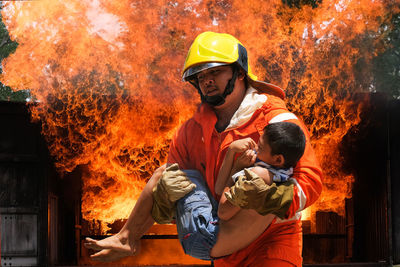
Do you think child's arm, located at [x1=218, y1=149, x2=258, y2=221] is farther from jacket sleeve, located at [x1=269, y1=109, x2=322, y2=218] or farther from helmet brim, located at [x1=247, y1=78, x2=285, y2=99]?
helmet brim, located at [x1=247, y1=78, x2=285, y2=99]

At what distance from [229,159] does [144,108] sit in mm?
6464

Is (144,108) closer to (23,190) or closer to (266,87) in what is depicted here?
(23,190)

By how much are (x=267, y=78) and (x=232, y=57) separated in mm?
6806

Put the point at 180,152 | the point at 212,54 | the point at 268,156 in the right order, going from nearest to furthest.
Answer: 1. the point at 268,156
2. the point at 212,54
3. the point at 180,152

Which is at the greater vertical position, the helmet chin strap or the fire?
the fire

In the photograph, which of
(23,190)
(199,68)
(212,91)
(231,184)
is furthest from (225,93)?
(23,190)

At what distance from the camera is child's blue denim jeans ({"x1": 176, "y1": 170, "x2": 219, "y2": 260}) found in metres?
3.04

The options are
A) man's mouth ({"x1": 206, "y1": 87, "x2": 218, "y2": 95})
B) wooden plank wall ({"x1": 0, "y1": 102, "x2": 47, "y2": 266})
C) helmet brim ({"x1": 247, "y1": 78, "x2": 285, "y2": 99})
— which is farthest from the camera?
wooden plank wall ({"x1": 0, "y1": 102, "x2": 47, "y2": 266})

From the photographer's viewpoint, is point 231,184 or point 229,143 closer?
point 231,184

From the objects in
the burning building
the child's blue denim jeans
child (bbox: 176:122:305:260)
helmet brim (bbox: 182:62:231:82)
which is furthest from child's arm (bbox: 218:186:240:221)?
the burning building

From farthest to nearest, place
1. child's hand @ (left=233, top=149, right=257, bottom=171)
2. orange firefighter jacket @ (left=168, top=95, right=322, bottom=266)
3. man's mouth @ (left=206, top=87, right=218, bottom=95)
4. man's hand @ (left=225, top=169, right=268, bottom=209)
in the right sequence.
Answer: man's mouth @ (left=206, top=87, right=218, bottom=95) → orange firefighter jacket @ (left=168, top=95, right=322, bottom=266) → child's hand @ (left=233, top=149, right=257, bottom=171) → man's hand @ (left=225, top=169, right=268, bottom=209)

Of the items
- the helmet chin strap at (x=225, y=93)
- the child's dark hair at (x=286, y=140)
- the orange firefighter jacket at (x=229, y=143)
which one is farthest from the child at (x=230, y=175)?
the helmet chin strap at (x=225, y=93)

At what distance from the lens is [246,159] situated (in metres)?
2.90

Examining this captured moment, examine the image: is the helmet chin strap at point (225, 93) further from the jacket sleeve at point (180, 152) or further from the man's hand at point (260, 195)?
the man's hand at point (260, 195)
